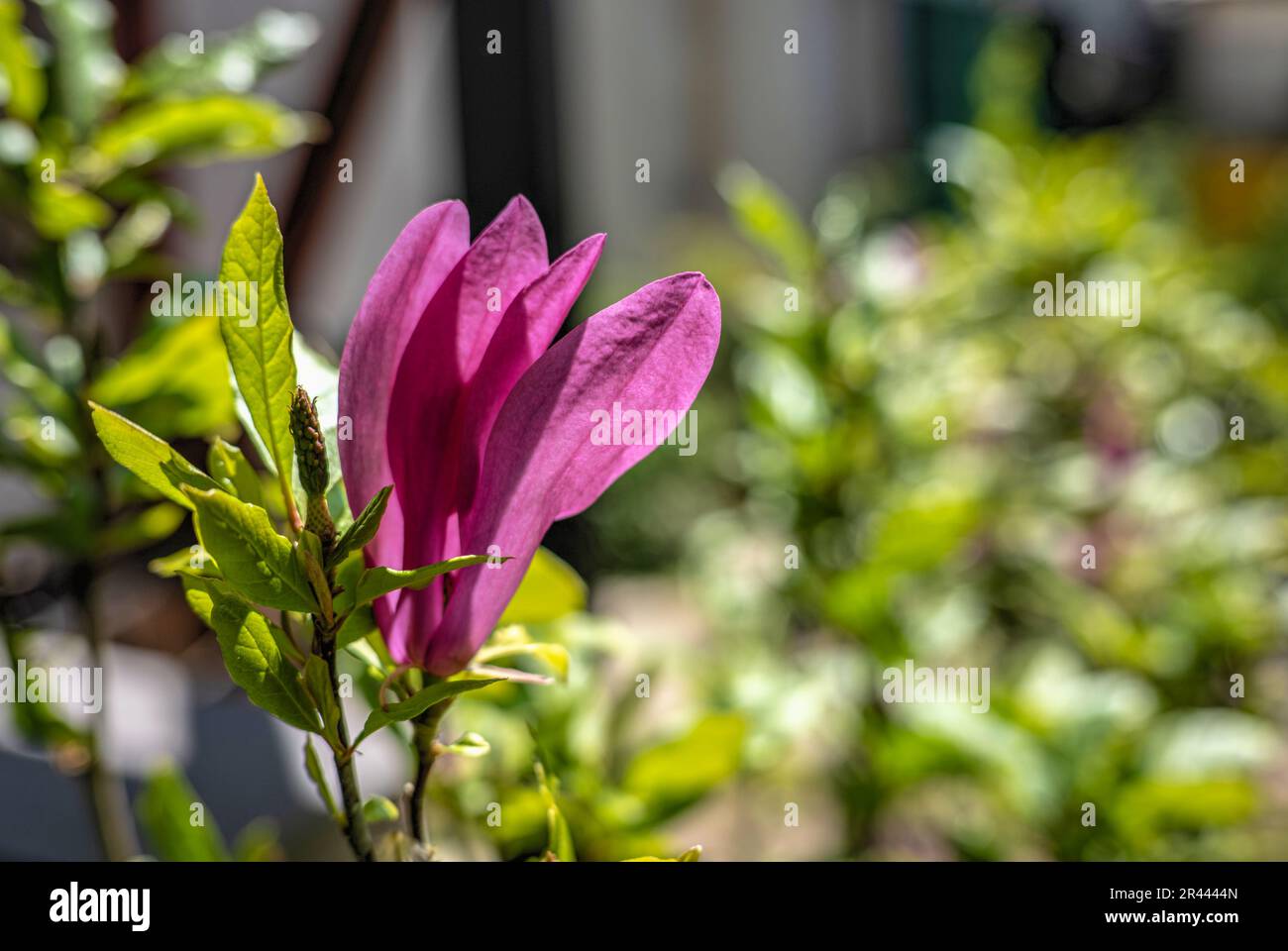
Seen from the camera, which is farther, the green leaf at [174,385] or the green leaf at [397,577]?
the green leaf at [174,385]

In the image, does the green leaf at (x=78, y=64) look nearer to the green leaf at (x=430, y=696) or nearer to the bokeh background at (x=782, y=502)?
the bokeh background at (x=782, y=502)

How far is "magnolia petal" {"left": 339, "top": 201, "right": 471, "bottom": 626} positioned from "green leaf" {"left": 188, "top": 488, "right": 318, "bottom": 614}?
5cm

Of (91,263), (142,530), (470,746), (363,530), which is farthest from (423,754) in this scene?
(91,263)

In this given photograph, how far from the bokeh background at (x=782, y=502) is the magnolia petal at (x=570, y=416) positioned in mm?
211

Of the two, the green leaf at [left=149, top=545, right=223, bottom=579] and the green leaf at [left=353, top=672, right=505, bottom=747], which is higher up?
the green leaf at [left=149, top=545, right=223, bottom=579]

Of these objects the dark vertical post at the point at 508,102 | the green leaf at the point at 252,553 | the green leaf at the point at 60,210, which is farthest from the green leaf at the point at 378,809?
the dark vertical post at the point at 508,102

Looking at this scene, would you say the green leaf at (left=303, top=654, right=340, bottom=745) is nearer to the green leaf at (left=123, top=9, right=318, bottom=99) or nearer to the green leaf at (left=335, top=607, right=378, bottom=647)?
the green leaf at (left=335, top=607, right=378, bottom=647)

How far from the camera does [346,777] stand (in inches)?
18.5

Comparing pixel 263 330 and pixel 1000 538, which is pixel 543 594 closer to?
pixel 263 330

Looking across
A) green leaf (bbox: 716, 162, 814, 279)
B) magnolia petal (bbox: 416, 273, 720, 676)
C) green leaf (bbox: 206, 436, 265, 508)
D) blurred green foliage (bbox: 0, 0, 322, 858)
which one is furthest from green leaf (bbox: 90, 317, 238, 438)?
green leaf (bbox: 716, 162, 814, 279)

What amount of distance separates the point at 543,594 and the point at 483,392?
25 cm

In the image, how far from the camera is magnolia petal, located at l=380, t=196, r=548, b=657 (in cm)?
48

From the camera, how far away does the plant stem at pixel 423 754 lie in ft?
1.65
